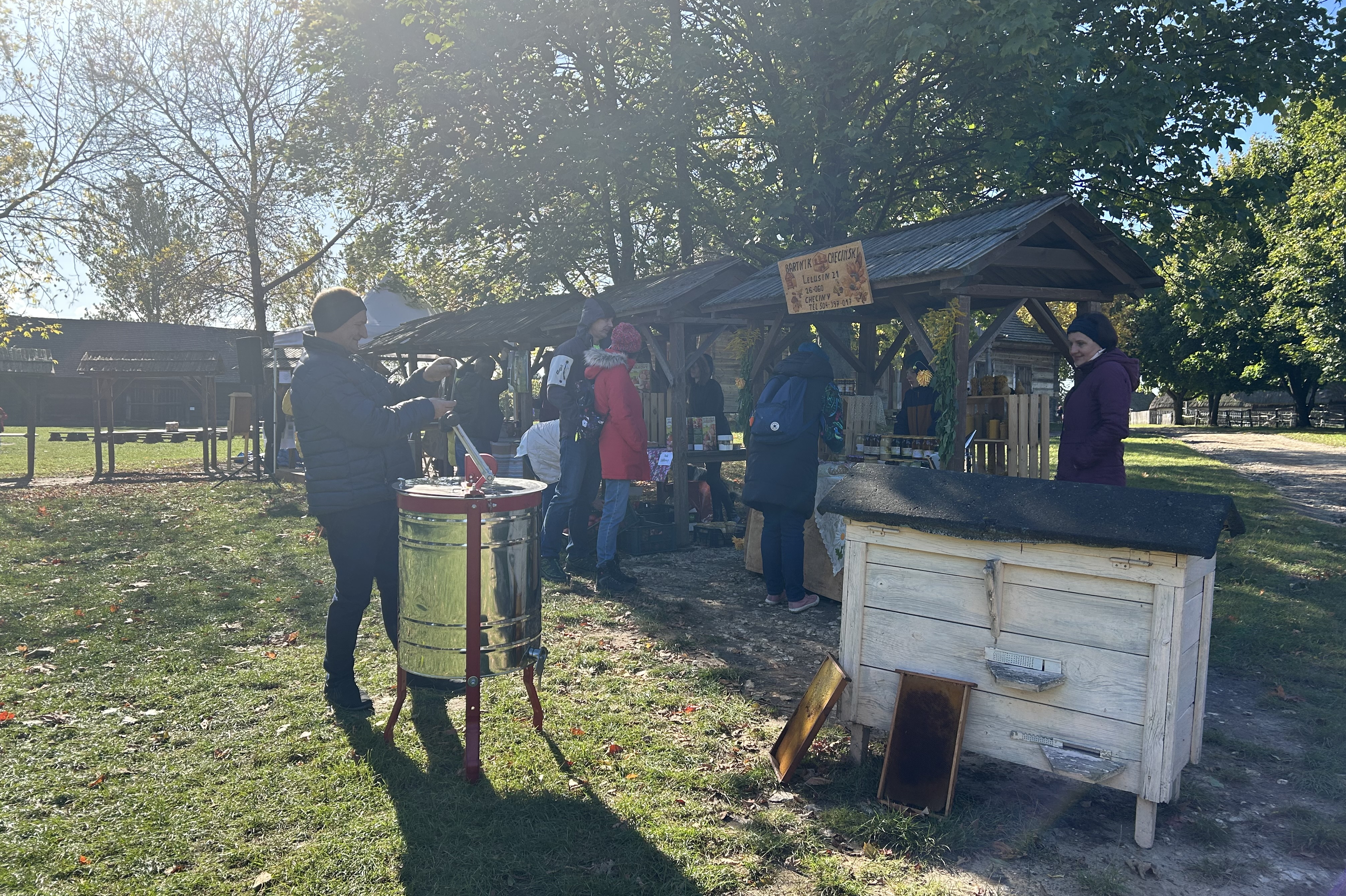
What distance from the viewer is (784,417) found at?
6527 mm

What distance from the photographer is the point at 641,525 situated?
9.60m

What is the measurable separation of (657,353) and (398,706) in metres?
6.15

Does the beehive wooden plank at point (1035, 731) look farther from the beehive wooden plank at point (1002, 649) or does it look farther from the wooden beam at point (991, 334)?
the wooden beam at point (991, 334)

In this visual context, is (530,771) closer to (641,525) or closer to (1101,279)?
(641,525)

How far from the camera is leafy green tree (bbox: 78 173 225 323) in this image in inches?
761

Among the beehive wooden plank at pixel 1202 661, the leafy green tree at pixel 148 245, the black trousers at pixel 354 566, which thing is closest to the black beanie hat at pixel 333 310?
the black trousers at pixel 354 566

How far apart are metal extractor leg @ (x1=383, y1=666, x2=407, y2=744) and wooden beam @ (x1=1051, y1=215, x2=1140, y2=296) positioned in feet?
19.2

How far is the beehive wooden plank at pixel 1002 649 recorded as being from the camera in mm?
3398

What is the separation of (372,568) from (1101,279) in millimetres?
6657

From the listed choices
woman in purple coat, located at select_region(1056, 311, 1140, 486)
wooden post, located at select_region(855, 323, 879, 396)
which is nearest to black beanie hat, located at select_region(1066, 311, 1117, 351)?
woman in purple coat, located at select_region(1056, 311, 1140, 486)

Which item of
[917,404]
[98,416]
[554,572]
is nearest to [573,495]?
[554,572]

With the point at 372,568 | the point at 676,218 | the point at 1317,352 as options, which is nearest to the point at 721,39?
the point at 676,218

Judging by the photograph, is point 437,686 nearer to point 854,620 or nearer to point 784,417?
point 854,620

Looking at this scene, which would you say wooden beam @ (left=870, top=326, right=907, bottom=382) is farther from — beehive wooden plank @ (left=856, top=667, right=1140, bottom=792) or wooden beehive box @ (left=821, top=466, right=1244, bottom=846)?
beehive wooden plank @ (left=856, top=667, right=1140, bottom=792)
